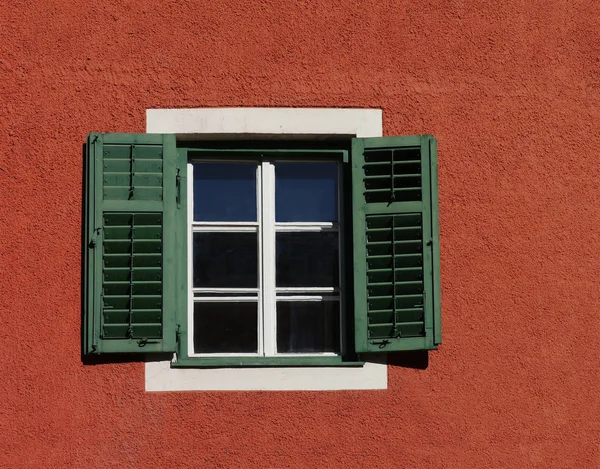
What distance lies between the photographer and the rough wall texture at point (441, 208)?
4.60 metres

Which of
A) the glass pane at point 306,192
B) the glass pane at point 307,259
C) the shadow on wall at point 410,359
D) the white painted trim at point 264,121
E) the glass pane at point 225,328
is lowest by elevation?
the shadow on wall at point 410,359

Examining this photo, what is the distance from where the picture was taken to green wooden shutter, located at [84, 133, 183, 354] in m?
4.57

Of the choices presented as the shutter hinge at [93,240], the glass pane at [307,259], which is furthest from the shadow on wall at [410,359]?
the shutter hinge at [93,240]

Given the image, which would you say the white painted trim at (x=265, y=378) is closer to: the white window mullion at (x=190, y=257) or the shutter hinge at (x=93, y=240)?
the white window mullion at (x=190, y=257)

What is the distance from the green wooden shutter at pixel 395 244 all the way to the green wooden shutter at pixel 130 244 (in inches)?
38.4

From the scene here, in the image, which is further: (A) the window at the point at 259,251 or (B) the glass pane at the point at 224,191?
(B) the glass pane at the point at 224,191

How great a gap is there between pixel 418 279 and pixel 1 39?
2543mm

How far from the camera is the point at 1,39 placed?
15.7ft

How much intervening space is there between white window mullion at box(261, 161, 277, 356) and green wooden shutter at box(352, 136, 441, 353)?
1.50 ft

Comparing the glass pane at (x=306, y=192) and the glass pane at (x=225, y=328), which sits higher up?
the glass pane at (x=306, y=192)

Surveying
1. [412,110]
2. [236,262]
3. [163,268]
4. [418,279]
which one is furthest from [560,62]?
[163,268]

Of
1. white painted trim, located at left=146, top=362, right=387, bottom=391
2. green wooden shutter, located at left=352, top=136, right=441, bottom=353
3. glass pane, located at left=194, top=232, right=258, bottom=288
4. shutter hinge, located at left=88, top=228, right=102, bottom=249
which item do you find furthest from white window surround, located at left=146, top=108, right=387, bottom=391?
shutter hinge, located at left=88, top=228, right=102, bottom=249

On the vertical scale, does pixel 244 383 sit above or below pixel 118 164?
below

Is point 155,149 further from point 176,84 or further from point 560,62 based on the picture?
point 560,62
